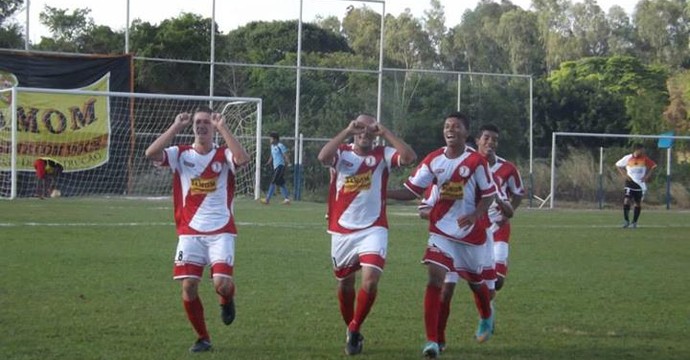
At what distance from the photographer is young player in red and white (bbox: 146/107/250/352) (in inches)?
343

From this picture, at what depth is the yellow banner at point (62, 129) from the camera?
98.4 feet

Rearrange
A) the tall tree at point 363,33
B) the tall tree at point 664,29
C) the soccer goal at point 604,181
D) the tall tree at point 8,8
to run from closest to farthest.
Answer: the soccer goal at point 604,181 < the tall tree at point 8,8 < the tall tree at point 363,33 < the tall tree at point 664,29

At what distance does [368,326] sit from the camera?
396 inches

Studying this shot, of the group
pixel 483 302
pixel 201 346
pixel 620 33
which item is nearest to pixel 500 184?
pixel 483 302

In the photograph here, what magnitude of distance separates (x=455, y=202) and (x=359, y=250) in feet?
2.81

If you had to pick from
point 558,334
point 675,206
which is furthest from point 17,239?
point 675,206

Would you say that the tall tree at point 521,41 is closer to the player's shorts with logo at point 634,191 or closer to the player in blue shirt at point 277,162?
the player in blue shirt at point 277,162

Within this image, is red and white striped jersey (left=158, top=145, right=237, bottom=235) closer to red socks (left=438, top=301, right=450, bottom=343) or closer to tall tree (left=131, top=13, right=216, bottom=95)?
red socks (left=438, top=301, right=450, bottom=343)

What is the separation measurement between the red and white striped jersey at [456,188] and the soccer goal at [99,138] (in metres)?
20.3

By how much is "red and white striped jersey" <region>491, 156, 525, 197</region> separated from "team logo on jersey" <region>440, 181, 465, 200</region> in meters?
Result: 1.54

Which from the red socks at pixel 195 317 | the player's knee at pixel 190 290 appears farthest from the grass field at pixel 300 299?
the player's knee at pixel 190 290

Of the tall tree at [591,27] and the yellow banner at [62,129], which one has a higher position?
the tall tree at [591,27]

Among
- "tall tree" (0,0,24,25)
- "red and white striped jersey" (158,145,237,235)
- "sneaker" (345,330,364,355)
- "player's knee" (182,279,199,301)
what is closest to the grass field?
"sneaker" (345,330,364,355)

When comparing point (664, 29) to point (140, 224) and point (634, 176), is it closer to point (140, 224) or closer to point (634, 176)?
point (634, 176)
